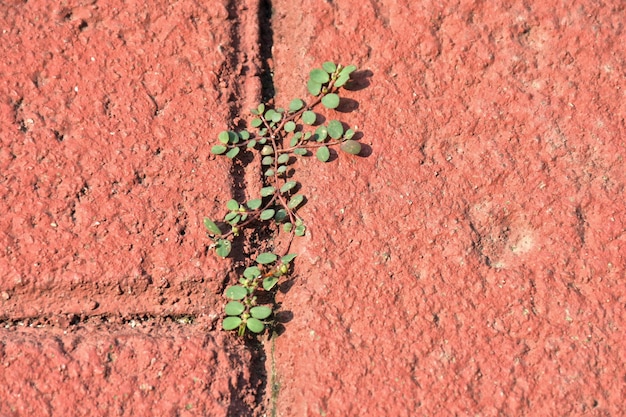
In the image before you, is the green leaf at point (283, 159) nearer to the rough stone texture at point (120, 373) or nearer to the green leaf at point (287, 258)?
the green leaf at point (287, 258)

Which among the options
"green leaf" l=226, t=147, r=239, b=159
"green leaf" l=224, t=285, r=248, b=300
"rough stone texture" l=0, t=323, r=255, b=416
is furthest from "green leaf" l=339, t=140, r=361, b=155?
"rough stone texture" l=0, t=323, r=255, b=416

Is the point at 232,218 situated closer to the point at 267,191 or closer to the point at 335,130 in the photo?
the point at 267,191

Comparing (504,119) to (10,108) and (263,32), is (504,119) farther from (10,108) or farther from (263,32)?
(10,108)

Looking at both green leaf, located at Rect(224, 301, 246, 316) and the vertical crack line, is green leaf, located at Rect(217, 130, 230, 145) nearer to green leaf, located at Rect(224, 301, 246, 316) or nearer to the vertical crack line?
the vertical crack line

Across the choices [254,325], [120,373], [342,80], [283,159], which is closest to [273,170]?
[283,159]

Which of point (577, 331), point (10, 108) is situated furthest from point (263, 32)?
point (577, 331)

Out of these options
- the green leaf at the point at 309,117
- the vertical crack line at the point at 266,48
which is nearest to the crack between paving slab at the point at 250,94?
the vertical crack line at the point at 266,48
